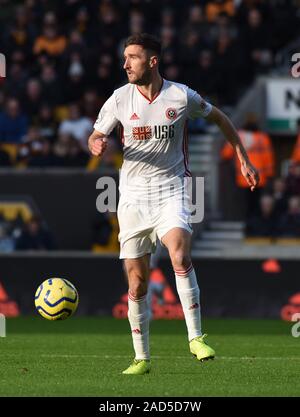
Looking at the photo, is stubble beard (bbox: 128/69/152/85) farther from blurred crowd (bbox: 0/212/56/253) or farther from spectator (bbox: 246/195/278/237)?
spectator (bbox: 246/195/278/237)

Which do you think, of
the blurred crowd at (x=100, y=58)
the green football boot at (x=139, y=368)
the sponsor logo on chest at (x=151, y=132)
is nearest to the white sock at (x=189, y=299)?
the green football boot at (x=139, y=368)

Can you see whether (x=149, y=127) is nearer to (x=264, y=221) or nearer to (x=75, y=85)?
(x=264, y=221)

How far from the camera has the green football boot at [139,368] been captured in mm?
10047

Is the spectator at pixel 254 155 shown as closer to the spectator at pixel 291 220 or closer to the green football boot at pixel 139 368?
the spectator at pixel 291 220

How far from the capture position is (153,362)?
11289mm

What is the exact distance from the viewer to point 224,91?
2355 cm

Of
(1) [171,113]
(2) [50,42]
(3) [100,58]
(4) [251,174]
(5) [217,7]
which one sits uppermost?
(5) [217,7]

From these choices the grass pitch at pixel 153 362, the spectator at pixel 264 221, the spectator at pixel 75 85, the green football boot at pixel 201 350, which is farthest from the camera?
the spectator at pixel 75 85

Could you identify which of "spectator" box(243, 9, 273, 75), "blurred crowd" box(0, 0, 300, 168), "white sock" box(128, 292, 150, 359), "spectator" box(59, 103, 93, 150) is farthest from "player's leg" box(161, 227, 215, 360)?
"spectator" box(243, 9, 273, 75)

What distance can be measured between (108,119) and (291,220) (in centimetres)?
1125

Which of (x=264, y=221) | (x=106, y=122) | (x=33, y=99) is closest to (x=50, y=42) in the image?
(x=33, y=99)

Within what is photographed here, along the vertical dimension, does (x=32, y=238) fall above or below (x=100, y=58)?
below

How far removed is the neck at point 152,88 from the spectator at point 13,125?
1247 centimetres
